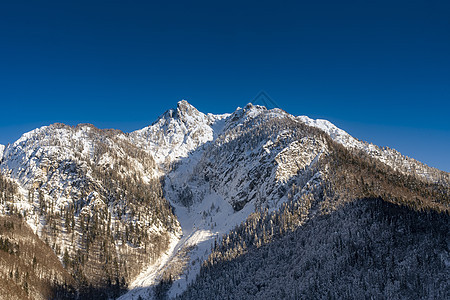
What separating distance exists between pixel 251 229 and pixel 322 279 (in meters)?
56.8

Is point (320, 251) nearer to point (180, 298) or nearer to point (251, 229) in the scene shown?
point (251, 229)

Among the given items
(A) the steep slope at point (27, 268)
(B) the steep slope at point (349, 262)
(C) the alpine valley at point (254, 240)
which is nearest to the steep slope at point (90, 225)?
(C) the alpine valley at point (254, 240)

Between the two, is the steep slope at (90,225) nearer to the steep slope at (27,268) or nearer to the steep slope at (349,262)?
the steep slope at (27,268)

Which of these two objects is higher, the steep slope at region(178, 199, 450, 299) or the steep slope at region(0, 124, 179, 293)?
the steep slope at region(0, 124, 179, 293)

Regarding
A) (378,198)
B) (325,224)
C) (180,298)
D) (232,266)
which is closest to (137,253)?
(180,298)

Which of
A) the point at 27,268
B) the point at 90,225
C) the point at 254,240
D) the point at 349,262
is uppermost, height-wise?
the point at 90,225

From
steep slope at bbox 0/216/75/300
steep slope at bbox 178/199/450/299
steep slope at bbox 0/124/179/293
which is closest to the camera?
steep slope at bbox 178/199/450/299

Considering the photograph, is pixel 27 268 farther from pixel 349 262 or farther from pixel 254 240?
pixel 349 262

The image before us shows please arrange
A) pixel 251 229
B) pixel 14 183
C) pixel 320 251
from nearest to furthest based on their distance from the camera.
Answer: pixel 320 251, pixel 251 229, pixel 14 183

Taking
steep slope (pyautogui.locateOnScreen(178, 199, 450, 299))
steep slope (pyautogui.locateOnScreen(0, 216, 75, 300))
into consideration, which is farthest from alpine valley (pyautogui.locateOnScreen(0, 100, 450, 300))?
steep slope (pyautogui.locateOnScreen(0, 216, 75, 300))

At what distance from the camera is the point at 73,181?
194 meters

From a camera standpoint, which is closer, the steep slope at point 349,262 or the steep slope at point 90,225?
the steep slope at point 349,262

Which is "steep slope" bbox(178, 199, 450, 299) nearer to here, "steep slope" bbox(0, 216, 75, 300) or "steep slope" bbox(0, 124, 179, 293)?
"steep slope" bbox(0, 124, 179, 293)

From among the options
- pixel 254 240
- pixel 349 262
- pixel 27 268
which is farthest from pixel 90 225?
pixel 349 262
